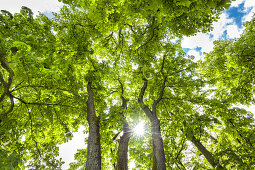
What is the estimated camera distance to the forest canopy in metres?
4.14

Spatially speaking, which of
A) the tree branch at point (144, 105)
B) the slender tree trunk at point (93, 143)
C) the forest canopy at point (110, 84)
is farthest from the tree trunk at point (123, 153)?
the slender tree trunk at point (93, 143)

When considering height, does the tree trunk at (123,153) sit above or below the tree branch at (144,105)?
below

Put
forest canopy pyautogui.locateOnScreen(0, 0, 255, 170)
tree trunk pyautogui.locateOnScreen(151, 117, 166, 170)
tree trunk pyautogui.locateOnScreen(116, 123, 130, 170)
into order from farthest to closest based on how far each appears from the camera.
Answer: tree trunk pyautogui.locateOnScreen(116, 123, 130, 170)
tree trunk pyautogui.locateOnScreen(151, 117, 166, 170)
forest canopy pyautogui.locateOnScreen(0, 0, 255, 170)

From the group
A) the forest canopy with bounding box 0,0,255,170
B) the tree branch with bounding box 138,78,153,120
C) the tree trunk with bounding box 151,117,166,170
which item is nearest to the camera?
the forest canopy with bounding box 0,0,255,170

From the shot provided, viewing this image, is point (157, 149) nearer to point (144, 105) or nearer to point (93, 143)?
point (144, 105)

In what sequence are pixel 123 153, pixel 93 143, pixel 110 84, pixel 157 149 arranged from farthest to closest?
pixel 110 84
pixel 123 153
pixel 157 149
pixel 93 143

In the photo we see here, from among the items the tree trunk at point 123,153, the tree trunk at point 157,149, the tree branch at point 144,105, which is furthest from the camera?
the tree branch at point 144,105

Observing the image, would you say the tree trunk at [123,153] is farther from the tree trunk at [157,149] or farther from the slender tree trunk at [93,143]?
the slender tree trunk at [93,143]

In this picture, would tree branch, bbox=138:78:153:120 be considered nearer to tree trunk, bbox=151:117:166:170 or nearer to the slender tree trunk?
tree trunk, bbox=151:117:166:170

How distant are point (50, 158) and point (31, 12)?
22.7 feet

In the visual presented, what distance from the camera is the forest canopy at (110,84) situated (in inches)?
163

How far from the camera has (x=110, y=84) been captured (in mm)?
11062

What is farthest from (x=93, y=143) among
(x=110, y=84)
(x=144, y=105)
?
(x=110, y=84)

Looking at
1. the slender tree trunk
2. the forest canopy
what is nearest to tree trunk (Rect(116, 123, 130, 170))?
the forest canopy
